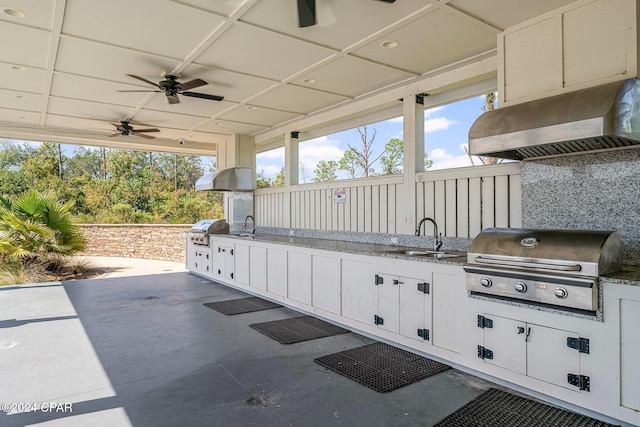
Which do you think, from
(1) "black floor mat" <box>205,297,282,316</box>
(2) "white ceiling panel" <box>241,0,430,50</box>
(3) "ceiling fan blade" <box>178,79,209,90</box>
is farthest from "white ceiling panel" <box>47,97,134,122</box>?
(2) "white ceiling panel" <box>241,0,430,50</box>

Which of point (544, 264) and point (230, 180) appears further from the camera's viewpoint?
point (230, 180)

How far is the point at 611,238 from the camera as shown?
2.58 m

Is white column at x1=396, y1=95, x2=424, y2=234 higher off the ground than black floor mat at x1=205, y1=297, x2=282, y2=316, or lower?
higher

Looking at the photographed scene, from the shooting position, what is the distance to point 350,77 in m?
4.89

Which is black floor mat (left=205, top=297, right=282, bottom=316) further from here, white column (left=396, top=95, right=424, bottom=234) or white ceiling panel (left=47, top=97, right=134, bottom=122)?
white ceiling panel (left=47, top=97, right=134, bottom=122)

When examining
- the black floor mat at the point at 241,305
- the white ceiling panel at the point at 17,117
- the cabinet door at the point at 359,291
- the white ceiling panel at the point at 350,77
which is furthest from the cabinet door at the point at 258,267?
the white ceiling panel at the point at 17,117

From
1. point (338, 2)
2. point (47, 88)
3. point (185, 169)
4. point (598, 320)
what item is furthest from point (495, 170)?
point (185, 169)

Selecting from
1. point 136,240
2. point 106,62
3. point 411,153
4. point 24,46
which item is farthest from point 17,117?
point 411,153

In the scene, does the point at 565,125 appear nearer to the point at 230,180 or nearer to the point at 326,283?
the point at 326,283

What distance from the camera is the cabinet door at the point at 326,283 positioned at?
15.3 ft

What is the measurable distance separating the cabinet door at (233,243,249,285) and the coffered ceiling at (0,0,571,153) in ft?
7.51

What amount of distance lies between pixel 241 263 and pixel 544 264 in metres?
4.97

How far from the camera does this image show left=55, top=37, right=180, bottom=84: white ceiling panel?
4023 mm

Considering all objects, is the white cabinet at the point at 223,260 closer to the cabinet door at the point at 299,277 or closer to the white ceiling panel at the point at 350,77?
the cabinet door at the point at 299,277
